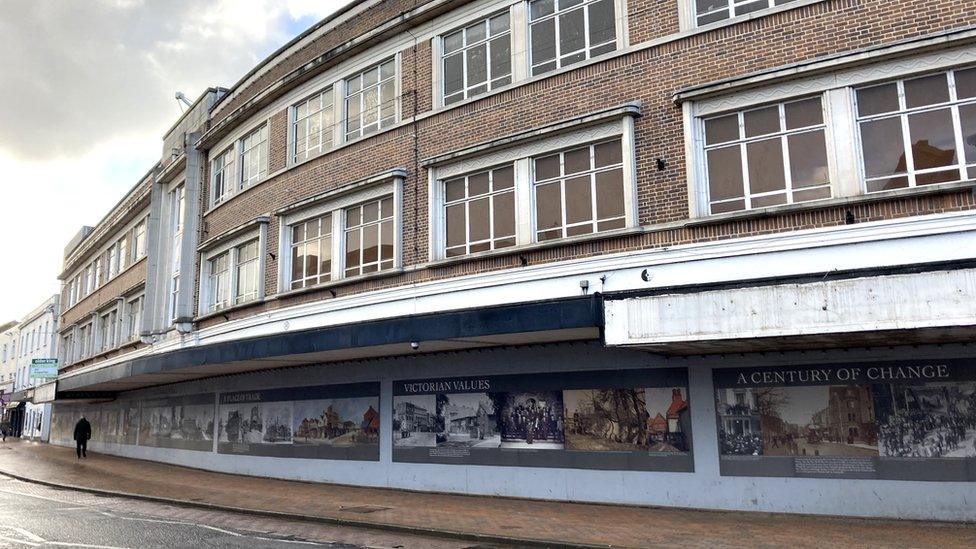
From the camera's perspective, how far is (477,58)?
15203 mm

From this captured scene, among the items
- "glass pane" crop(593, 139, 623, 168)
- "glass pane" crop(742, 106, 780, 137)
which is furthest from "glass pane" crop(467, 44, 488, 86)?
"glass pane" crop(742, 106, 780, 137)

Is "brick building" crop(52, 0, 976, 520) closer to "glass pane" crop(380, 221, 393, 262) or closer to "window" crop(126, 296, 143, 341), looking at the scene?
"glass pane" crop(380, 221, 393, 262)

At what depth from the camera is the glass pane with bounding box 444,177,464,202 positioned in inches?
588

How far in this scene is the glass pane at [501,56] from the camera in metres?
14.6

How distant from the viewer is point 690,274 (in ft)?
37.4

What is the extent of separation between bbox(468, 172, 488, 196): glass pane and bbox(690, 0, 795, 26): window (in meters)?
5.03

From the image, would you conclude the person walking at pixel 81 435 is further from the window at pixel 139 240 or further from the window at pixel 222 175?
the window at pixel 222 175

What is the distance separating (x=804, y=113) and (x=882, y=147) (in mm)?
1268

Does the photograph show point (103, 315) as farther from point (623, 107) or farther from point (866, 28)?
point (866, 28)

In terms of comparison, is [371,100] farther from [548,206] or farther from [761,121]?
[761,121]

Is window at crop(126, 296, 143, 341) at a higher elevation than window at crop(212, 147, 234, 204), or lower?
lower

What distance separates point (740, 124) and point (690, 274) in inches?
105

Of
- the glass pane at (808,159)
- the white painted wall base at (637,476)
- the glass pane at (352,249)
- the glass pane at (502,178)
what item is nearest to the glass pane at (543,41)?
the glass pane at (502,178)

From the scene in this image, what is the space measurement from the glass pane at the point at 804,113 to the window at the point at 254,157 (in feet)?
46.1
